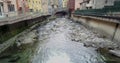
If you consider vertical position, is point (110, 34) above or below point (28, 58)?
above

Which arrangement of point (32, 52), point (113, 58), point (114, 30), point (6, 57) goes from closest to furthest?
point (113, 58) < point (6, 57) < point (32, 52) < point (114, 30)

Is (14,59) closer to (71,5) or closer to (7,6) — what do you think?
(7,6)

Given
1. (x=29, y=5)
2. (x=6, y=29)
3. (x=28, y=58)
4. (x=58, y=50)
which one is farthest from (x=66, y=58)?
(x=29, y=5)

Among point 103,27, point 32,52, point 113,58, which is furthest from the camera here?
point 103,27

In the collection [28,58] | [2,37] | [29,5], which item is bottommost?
[28,58]

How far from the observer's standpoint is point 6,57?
9000 millimetres

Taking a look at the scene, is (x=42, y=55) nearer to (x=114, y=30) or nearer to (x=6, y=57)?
(x=6, y=57)

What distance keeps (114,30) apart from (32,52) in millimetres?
7338

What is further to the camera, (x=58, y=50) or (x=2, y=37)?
(x=2, y=37)

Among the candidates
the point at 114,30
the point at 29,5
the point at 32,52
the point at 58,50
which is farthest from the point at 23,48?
the point at 29,5

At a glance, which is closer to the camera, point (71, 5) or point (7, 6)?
point (7, 6)

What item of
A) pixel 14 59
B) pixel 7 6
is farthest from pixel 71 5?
pixel 14 59

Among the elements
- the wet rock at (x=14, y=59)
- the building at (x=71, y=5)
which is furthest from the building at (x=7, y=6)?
the building at (x=71, y=5)

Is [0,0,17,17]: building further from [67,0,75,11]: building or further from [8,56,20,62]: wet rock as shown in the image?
[67,0,75,11]: building
